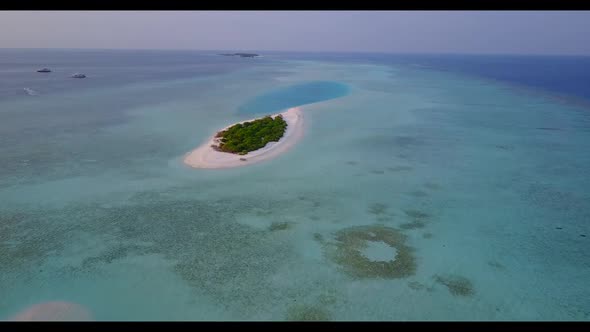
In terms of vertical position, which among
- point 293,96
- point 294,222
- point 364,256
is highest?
point 293,96

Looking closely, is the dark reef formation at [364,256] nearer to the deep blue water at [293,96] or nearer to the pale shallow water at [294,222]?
the pale shallow water at [294,222]

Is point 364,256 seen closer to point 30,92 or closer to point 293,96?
point 293,96

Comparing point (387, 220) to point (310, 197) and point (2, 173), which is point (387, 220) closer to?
point (310, 197)

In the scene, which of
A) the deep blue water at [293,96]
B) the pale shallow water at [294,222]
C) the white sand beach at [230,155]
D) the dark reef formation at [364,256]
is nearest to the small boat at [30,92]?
the pale shallow water at [294,222]

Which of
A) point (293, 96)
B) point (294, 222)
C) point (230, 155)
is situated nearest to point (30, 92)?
point (293, 96)

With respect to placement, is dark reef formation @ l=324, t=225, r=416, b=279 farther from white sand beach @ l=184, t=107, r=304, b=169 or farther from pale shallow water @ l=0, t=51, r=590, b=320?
white sand beach @ l=184, t=107, r=304, b=169

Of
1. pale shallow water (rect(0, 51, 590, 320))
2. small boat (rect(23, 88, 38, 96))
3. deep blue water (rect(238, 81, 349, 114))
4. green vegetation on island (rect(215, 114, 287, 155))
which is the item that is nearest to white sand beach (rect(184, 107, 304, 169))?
green vegetation on island (rect(215, 114, 287, 155))
